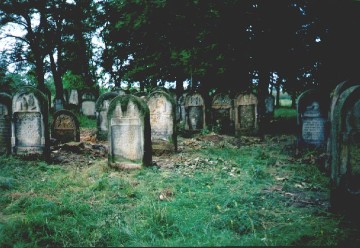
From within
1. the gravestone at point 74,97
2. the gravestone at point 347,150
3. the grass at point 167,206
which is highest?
the gravestone at point 74,97

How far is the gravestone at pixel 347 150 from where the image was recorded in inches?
172

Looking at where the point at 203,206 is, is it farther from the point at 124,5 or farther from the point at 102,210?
the point at 124,5

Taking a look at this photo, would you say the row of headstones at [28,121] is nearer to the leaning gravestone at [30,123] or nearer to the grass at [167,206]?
the leaning gravestone at [30,123]

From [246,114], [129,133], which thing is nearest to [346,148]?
[129,133]

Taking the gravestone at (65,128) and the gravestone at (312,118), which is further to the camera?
the gravestone at (65,128)

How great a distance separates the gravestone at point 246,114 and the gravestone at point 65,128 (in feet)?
20.1

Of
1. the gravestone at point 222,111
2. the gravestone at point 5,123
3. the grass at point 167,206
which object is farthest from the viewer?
the gravestone at point 222,111

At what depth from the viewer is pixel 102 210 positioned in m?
4.60

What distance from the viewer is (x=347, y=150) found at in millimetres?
4422

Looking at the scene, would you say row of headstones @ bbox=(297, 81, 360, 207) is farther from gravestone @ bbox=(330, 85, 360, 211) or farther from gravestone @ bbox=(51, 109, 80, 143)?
gravestone @ bbox=(51, 109, 80, 143)

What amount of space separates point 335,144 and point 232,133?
8860mm

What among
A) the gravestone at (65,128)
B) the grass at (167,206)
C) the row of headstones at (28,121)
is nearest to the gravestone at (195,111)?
the gravestone at (65,128)

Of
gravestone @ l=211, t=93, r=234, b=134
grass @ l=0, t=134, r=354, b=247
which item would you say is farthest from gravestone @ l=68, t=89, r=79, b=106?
grass @ l=0, t=134, r=354, b=247

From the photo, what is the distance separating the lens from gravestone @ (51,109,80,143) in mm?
10438
